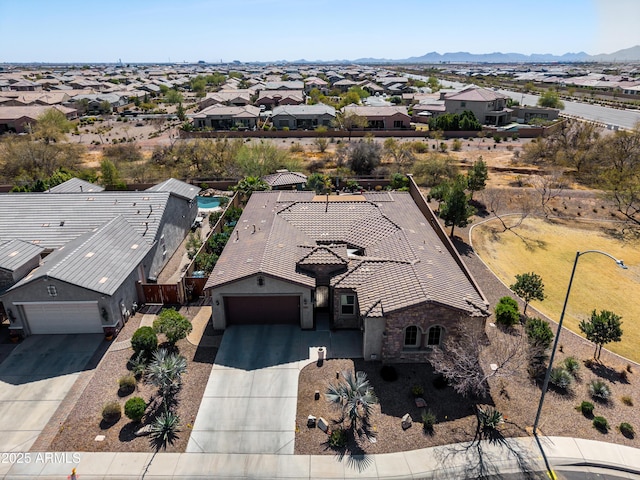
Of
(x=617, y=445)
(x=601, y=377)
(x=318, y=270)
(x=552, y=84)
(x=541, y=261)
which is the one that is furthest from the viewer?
(x=552, y=84)

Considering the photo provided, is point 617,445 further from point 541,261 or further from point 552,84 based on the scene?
point 552,84

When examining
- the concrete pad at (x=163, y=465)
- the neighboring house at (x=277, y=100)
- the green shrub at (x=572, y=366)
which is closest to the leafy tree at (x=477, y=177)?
the green shrub at (x=572, y=366)

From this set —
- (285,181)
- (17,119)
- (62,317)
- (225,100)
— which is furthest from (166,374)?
(225,100)

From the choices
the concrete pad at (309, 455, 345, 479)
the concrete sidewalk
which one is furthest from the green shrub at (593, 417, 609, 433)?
the concrete pad at (309, 455, 345, 479)

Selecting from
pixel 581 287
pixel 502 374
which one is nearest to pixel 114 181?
pixel 502 374

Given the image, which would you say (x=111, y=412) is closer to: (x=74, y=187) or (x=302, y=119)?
(x=74, y=187)
